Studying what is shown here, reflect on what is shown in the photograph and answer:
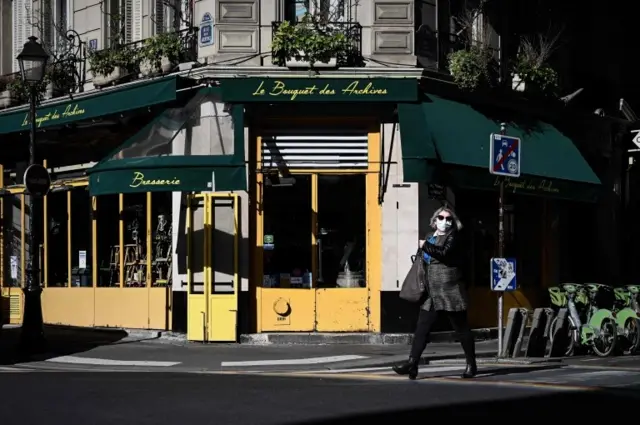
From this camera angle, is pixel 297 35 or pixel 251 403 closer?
pixel 251 403

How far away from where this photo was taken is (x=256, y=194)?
17.2m

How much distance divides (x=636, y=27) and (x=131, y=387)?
1864 centimetres

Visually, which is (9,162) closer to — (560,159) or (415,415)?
(560,159)

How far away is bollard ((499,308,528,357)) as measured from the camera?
14.1 metres

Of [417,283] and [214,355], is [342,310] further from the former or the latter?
[417,283]

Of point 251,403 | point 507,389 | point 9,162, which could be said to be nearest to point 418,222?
point 507,389

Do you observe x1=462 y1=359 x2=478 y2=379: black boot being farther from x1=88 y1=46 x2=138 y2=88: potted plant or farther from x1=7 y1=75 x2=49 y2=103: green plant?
x1=7 y1=75 x2=49 y2=103: green plant

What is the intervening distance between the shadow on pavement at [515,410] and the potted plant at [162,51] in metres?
10.1

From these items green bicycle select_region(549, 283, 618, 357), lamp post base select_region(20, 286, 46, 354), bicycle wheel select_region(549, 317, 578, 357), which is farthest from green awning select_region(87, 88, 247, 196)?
green bicycle select_region(549, 283, 618, 357)

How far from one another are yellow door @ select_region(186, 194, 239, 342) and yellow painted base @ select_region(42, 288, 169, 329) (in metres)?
1.31

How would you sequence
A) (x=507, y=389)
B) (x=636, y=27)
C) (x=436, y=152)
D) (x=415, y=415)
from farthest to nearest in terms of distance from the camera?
1. (x=636, y=27)
2. (x=436, y=152)
3. (x=507, y=389)
4. (x=415, y=415)

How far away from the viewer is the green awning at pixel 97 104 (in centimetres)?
1741

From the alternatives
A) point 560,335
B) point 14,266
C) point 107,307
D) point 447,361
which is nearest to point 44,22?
point 14,266

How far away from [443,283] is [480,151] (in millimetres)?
7000
